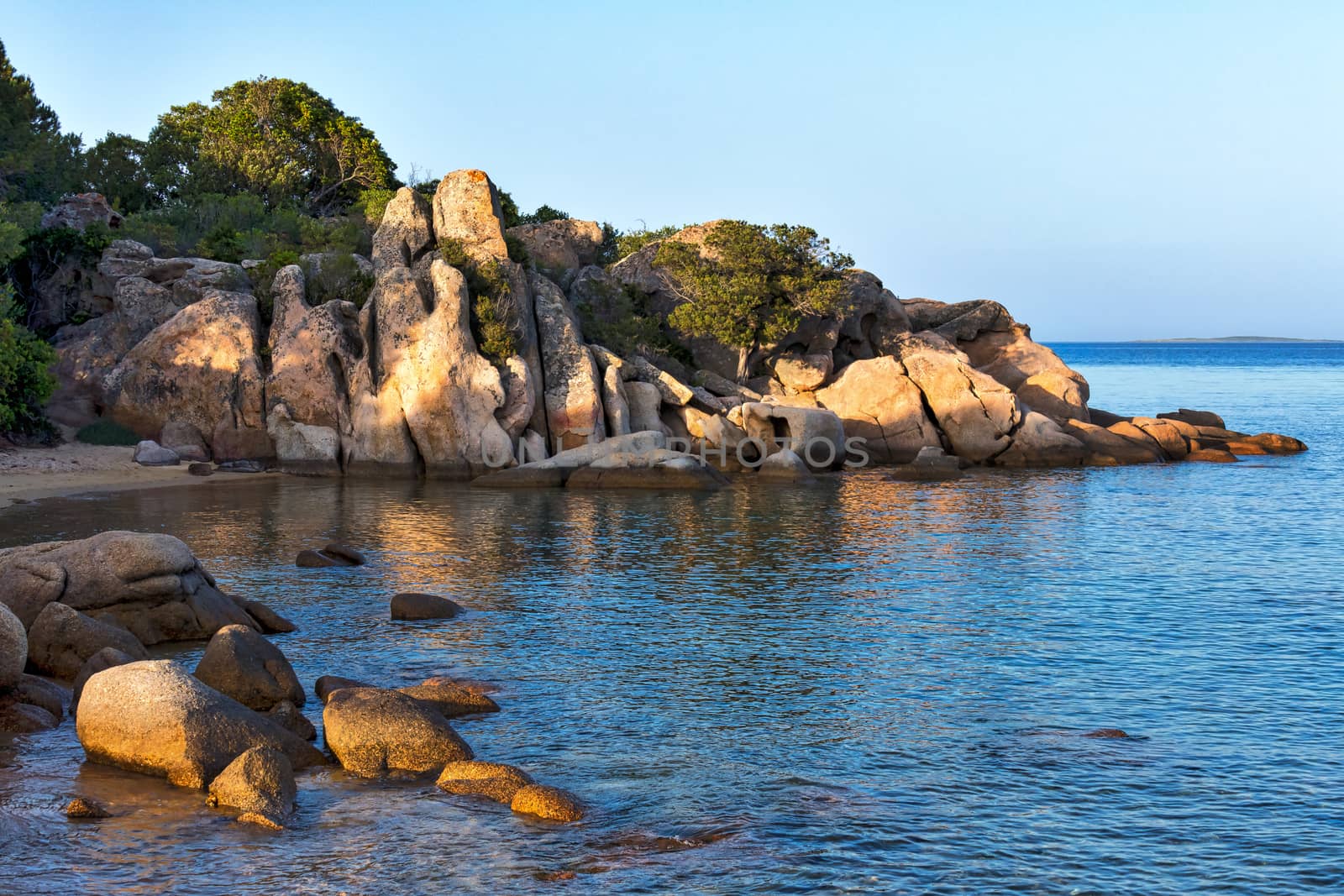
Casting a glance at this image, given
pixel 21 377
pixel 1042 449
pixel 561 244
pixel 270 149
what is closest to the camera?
pixel 21 377

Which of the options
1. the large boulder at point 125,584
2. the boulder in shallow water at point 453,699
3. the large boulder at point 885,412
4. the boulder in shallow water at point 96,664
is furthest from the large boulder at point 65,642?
the large boulder at point 885,412

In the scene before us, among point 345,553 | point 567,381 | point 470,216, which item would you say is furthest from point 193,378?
point 345,553

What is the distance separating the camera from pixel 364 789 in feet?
51.4

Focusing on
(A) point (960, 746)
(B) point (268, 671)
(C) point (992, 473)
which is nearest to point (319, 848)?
(B) point (268, 671)

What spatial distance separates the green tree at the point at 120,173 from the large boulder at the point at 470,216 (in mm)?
27141

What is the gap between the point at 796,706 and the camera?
64.0ft

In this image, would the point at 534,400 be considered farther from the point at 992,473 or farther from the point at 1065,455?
the point at 1065,455

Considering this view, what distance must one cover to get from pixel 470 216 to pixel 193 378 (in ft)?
48.6

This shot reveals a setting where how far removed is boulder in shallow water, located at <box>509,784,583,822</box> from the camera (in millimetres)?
14609

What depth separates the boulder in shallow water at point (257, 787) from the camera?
1445cm

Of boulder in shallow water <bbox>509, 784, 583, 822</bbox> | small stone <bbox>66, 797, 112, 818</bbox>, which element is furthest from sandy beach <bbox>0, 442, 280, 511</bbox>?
boulder in shallow water <bbox>509, 784, 583, 822</bbox>

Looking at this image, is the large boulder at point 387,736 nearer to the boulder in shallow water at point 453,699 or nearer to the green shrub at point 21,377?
the boulder in shallow water at point 453,699

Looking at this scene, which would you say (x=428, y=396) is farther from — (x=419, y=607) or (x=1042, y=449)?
(x=1042, y=449)

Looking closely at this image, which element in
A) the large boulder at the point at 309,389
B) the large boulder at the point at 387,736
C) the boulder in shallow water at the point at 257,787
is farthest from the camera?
the large boulder at the point at 309,389
